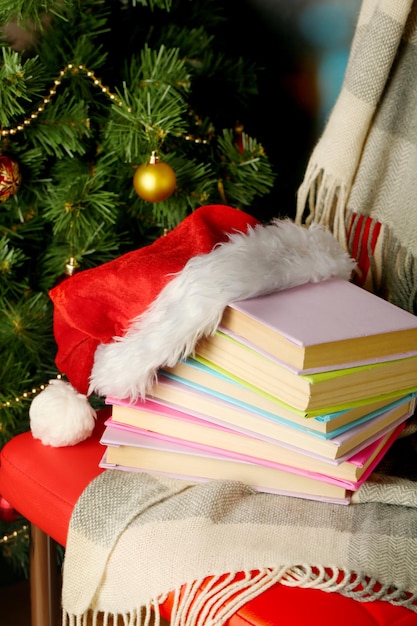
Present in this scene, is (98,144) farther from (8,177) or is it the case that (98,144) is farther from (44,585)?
(44,585)

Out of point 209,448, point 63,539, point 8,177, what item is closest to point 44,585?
point 63,539

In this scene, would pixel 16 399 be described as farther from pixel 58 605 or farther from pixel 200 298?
pixel 200 298

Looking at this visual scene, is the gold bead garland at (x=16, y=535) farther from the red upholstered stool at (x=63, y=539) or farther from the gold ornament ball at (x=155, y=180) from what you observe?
the gold ornament ball at (x=155, y=180)

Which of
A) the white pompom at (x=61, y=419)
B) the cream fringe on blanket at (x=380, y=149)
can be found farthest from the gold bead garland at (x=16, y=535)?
the cream fringe on blanket at (x=380, y=149)

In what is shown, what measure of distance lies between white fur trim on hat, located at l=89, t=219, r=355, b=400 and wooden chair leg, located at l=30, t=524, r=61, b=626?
9.8 inches

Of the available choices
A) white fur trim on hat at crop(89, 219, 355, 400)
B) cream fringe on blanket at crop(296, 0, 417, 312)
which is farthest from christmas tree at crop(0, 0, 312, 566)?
white fur trim on hat at crop(89, 219, 355, 400)

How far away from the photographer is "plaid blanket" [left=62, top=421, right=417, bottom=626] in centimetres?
65

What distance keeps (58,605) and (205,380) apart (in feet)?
1.29

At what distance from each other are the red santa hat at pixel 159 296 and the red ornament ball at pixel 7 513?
1.33 feet

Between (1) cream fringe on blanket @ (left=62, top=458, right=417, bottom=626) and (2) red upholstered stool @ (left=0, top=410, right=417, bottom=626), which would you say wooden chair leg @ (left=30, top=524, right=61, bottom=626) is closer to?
(2) red upholstered stool @ (left=0, top=410, right=417, bottom=626)

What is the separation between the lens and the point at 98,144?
117 centimetres

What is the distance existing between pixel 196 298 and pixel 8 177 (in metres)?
0.47

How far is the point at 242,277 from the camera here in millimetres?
749

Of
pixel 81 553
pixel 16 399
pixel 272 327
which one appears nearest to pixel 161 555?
pixel 81 553
